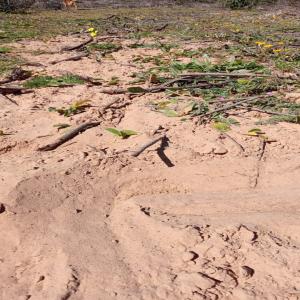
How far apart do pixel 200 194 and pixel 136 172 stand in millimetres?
409

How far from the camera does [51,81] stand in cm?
468

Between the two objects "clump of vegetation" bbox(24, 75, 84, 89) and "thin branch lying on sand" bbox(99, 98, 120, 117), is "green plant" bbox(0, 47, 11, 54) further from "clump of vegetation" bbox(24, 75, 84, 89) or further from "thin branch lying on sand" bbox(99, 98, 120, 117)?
"thin branch lying on sand" bbox(99, 98, 120, 117)

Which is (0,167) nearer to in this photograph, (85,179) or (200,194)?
(85,179)

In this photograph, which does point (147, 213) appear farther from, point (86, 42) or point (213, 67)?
point (86, 42)

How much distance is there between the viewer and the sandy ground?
6.23ft

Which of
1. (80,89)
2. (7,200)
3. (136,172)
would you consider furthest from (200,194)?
(80,89)

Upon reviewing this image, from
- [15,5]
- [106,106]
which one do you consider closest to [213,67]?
[106,106]

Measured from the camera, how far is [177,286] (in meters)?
1.86

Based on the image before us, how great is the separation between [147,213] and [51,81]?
2.61 m

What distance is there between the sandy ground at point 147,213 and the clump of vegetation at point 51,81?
0.84 metres

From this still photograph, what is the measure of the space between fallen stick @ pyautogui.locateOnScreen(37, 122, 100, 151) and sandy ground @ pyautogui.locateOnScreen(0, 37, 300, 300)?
0.05 m

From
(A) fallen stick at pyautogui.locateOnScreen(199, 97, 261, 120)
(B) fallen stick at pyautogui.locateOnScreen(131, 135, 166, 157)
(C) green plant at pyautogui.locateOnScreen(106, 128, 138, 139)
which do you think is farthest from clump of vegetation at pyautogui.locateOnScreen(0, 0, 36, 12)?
(B) fallen stick at pyautogui.locateOnScreen(131, 135, 166, 157)

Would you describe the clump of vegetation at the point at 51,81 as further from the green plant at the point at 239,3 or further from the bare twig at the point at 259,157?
the green plant at the point at 239,3

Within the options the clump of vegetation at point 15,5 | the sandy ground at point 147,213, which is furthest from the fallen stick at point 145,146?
the clump of vegetation at point 15,5
